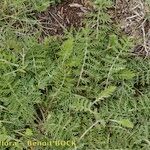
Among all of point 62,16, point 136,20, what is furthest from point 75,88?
point 136,20

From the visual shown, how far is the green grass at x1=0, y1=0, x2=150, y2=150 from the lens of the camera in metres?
2.97

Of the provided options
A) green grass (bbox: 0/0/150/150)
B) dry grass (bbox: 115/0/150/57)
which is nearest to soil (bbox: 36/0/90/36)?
green grass (bbox: 0/0/150/150)

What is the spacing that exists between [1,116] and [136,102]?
1.04 m

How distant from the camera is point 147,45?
3.20 m

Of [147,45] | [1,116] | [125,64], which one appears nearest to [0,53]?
[1,116]

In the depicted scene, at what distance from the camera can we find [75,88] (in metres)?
3.05

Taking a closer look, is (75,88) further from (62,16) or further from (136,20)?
(136,20)

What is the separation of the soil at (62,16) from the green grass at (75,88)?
9 centimetres

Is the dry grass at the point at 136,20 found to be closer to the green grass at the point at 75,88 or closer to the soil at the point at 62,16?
the green grass at the point at 75,88

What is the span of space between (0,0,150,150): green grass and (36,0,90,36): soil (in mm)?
89

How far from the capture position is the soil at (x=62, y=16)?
3195mm

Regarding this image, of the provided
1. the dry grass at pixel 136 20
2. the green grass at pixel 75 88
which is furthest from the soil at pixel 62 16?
the dry grass at pixel 136 20

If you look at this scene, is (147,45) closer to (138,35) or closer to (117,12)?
(138,35)

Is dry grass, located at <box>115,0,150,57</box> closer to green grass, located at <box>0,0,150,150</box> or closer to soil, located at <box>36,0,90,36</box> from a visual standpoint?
green grass, located at <box>0,0,150,150</box>
